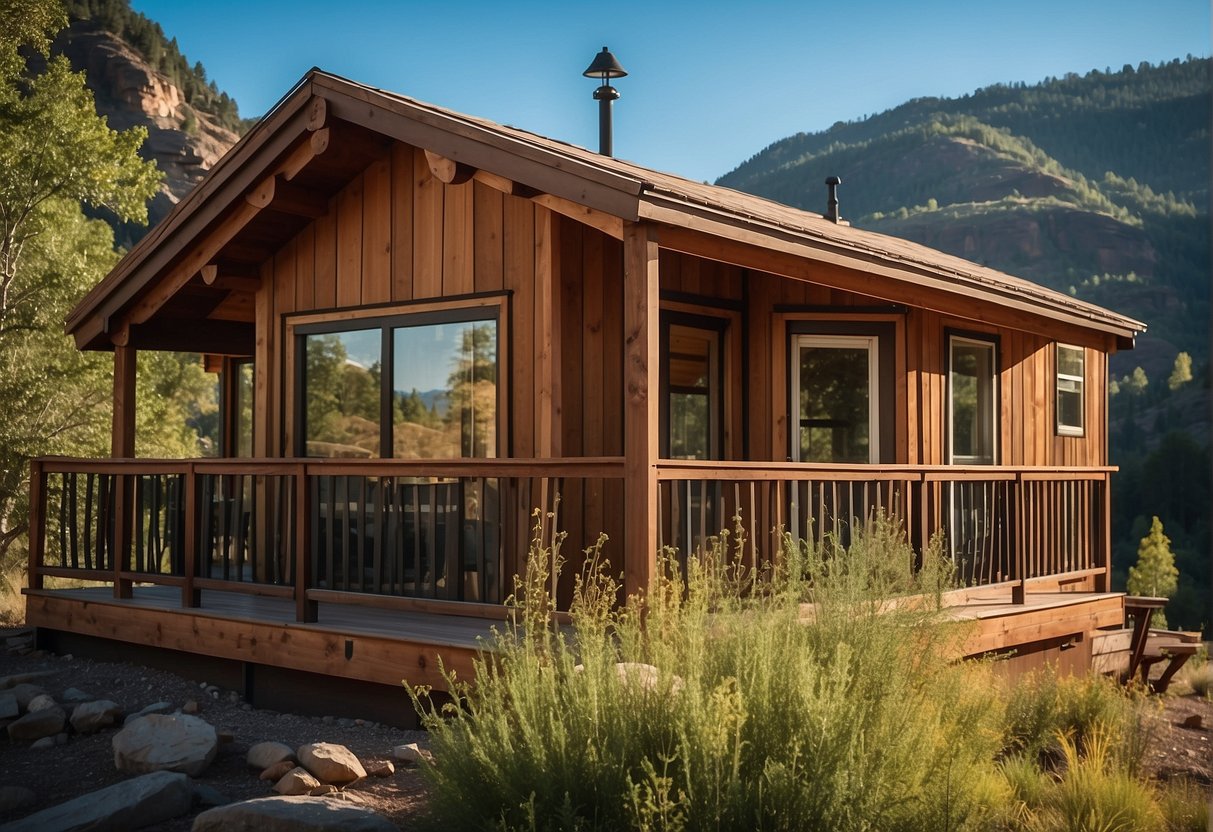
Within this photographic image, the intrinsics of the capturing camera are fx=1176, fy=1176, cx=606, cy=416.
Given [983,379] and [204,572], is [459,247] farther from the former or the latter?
[983,379]

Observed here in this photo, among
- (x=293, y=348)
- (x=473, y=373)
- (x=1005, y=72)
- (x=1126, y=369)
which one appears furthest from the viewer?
(x=1005, y=72)

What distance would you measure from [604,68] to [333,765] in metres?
7.74

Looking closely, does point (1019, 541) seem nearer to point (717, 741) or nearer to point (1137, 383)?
point (717, 741)

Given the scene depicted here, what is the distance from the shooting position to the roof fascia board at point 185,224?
892 centimetres

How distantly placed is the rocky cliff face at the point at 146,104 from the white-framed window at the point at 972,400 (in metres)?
55.9

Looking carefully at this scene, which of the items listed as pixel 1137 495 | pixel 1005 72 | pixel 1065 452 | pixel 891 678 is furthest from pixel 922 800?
pixel 1005 72

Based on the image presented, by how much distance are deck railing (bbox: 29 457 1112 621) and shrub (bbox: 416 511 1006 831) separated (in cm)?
150

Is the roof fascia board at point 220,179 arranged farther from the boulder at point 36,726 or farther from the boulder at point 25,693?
the boulder at point 36,726

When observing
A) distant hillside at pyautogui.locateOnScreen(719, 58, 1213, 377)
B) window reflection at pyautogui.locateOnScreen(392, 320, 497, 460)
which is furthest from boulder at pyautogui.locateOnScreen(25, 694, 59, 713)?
distant hillside at pyautogui.locateOnScreen(719, 58, 1213, 377)

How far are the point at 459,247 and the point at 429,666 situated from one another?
340cm

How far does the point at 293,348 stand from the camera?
33.4ft

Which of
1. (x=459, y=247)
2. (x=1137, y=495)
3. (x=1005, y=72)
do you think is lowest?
(x=1137, y=495)

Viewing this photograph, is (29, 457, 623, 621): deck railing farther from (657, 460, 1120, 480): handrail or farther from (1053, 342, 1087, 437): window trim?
(1053, 342, 1087, 437): window trim

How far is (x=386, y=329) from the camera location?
9.45 metres
